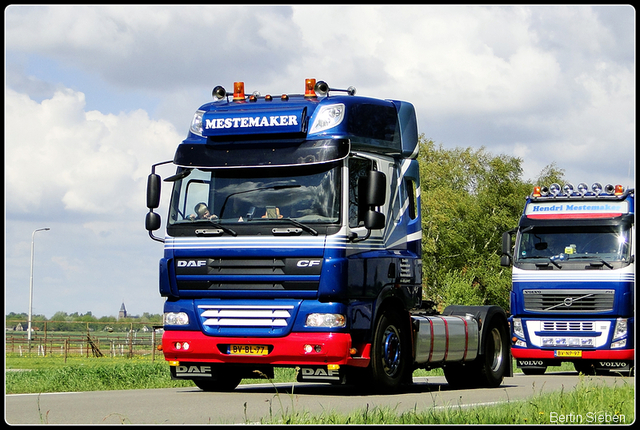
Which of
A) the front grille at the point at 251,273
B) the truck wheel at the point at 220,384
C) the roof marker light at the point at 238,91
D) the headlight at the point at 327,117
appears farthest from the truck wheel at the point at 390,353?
the roof marker light at the point at 238,91

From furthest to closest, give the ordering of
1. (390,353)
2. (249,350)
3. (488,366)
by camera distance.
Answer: (488,366) → (390,353) → (249,350)

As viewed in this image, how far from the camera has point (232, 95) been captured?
14977mm

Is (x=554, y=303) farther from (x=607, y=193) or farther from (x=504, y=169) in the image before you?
(x=504, y=169)

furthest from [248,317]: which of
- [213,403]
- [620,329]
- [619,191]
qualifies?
[619,191]

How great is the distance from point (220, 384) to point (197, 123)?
11.7 feet

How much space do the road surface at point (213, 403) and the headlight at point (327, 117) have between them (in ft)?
10.9

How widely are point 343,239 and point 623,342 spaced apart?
11.4 m

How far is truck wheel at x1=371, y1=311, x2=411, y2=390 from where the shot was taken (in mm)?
13797

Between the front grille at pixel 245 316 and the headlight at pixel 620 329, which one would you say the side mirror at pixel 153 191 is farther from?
the headlight at pixel 620 329

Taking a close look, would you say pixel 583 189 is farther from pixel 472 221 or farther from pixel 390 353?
pixel 472 221

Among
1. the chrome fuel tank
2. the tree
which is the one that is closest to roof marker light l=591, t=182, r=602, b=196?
the chrome fuel tank

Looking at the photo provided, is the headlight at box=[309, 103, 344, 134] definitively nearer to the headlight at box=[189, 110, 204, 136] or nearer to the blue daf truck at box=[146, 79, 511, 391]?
the blue daf truck at box=[146, 79, 511, 391]
